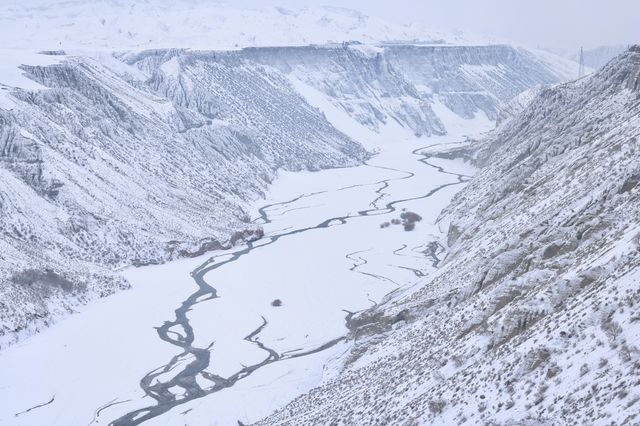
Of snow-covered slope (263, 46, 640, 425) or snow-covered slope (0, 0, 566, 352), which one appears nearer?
snow-covered slope (263, 46, 640, 425)

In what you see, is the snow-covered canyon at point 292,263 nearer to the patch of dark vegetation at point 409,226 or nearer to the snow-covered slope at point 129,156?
the snow-covered slope at point 129,156

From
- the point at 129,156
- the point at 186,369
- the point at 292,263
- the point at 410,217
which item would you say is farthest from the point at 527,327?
the point at 129,156

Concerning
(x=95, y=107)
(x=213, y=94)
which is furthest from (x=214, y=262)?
(x=213, y=94)

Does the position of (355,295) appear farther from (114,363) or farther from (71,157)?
(71,157)

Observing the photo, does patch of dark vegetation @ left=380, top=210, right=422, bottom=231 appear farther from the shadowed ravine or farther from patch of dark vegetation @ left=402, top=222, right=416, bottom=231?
the shadowed ravine

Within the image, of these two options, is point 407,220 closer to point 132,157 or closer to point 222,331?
point 132,157

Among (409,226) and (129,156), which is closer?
(409,226)

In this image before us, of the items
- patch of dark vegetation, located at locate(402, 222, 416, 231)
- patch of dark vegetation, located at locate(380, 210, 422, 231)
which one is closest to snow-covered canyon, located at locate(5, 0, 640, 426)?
patch of dark vegetation, located at locate(380, 210, 422, 231)

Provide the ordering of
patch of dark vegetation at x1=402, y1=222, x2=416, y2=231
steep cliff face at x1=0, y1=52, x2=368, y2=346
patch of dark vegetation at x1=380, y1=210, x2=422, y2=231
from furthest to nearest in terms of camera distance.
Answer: patch of dark vegetation at x1=380, y1=210, x2=422, y2=231
patch of dark vegetation at x1=402, y1=222, x2=416, y2=231
steep cliff face at x1=0, y1=52, x2=368, y2=346
